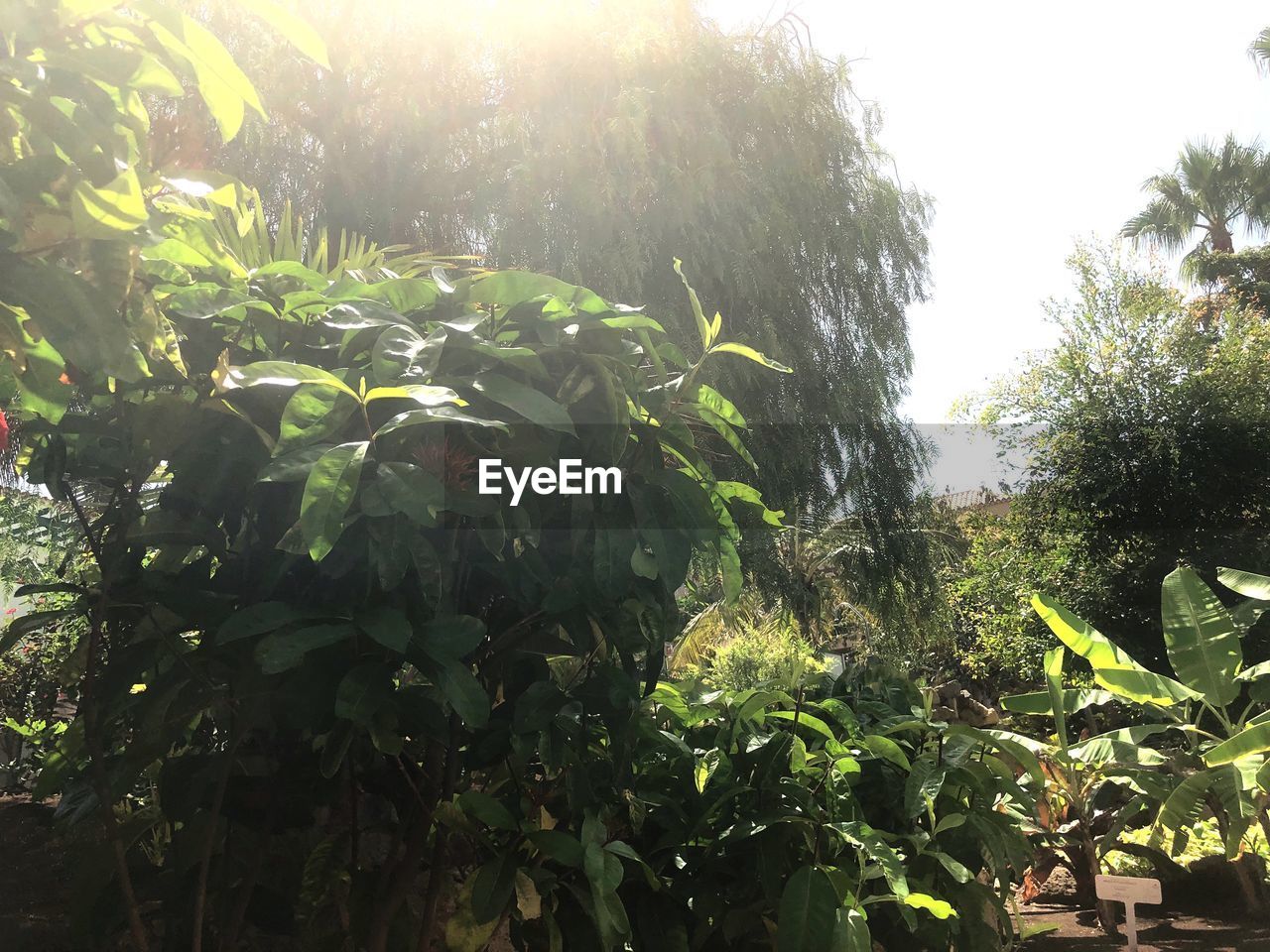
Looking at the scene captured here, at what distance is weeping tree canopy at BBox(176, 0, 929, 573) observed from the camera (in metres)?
5.91

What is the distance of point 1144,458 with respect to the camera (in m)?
7.45

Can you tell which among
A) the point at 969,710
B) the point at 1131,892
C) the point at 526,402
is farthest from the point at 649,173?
the point at 526,402

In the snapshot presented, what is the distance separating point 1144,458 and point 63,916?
305 inches

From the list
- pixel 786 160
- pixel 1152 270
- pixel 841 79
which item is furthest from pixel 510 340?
pixel 1152 270

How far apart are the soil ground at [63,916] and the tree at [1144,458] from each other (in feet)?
11.8

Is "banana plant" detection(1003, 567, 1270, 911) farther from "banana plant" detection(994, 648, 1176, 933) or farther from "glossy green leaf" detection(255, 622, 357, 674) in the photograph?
"glossy green leaf" detection(255, 622, 357, 674)

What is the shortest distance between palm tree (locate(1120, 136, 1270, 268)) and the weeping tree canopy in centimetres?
949

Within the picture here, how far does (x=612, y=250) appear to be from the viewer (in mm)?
5762

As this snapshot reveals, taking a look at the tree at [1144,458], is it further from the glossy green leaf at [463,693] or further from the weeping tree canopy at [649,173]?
the glossy green leaf at [463,693]

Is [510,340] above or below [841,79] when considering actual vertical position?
below

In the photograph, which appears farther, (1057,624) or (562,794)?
(1057,624)

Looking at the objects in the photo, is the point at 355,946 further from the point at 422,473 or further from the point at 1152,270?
the point at 1152,270

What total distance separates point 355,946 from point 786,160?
6251 millimetres

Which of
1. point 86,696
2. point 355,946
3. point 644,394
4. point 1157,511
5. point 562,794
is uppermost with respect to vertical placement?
point 1157,511
